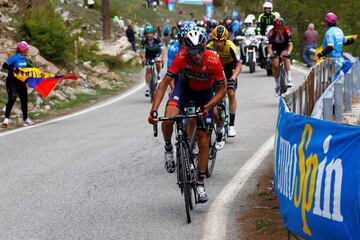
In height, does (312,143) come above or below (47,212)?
above

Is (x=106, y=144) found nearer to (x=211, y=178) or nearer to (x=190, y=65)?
(x=211, y=178)

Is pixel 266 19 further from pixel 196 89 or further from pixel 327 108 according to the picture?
pixel 196 89

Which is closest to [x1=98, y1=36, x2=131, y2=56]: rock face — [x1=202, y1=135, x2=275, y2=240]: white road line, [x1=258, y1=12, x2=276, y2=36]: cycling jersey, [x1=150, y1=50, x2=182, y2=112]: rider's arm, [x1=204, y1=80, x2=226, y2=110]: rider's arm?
[x1=258, y1=12, x2=276, y2=36]: cycling jersey

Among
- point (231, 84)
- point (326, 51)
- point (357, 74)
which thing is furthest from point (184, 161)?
point (357, 74)

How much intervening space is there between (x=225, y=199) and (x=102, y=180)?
2021mm

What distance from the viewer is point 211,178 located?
34.2 feet

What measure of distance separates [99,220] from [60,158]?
4.25 meters

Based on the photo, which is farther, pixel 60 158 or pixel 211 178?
pixel 60 158

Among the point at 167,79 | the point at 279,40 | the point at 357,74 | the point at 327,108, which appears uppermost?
the point at 167,79

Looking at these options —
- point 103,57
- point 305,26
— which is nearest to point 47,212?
point 103,57

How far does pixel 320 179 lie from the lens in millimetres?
5941

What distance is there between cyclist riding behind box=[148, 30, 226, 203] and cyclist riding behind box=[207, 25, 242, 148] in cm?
239

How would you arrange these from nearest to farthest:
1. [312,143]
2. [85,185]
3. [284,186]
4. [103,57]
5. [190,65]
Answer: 1. [312,143]
2. [284,186]
3. [190,65]
4. [85,185]
5. [103,57]

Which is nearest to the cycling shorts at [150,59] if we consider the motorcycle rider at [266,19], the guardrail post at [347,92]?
the motorcycle rider at [266,19]
